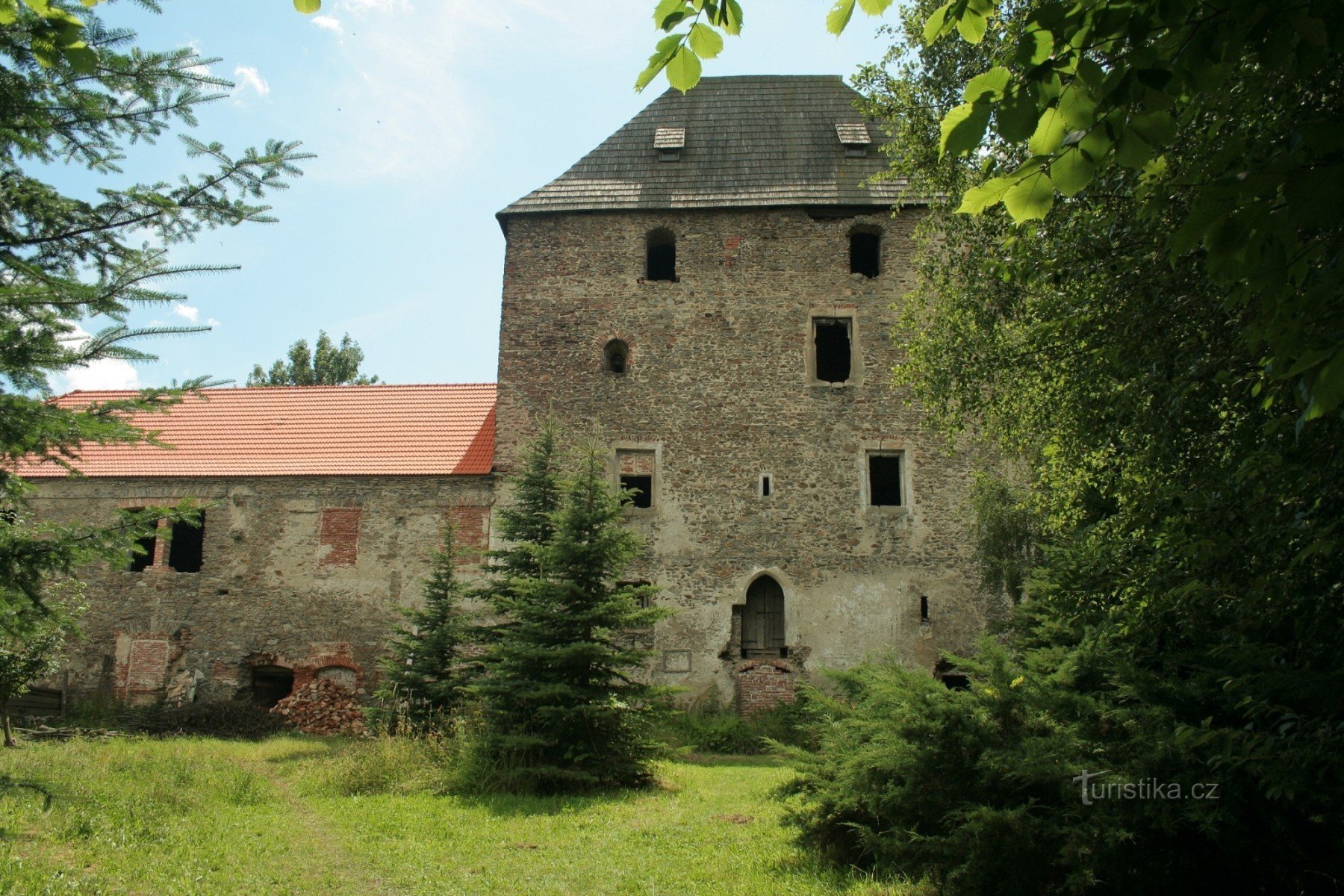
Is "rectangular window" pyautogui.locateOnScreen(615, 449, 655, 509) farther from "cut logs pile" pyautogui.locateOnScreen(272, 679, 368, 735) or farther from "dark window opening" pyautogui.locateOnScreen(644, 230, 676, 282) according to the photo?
"cut logs pile" pyautogui.locateOnScreen(272, 679, 368, 735)

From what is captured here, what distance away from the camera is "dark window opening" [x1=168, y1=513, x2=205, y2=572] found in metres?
20.1

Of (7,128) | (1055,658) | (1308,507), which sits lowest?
(1055,658)

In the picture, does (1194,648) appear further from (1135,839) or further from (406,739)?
(406,739)

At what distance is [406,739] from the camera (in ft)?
38.5

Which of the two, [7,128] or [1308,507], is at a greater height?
[7,128]

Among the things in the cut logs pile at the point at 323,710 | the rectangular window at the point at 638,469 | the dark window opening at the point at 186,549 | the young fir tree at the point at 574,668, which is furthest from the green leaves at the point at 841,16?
the dark window opening at the point at 186,549

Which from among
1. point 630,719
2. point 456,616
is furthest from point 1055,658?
point 456,616

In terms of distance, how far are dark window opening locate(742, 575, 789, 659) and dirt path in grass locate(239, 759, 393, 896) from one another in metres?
8.93

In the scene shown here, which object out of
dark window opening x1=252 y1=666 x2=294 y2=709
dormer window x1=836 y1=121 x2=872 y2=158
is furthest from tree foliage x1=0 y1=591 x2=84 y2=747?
dormer window x1=836 y1=121 x2=872 y2=158

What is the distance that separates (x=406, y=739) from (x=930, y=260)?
28.0ft

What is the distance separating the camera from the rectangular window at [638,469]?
59.4 ft

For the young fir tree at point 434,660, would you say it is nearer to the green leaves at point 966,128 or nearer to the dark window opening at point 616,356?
the dark window opening at point 616,356

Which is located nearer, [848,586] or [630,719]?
[630,719]

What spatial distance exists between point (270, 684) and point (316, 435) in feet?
16.6
